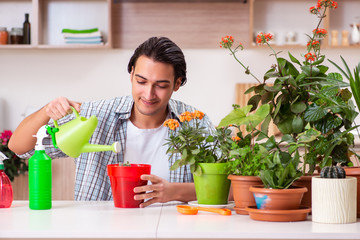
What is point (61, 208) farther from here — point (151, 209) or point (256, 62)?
point (256, 62)

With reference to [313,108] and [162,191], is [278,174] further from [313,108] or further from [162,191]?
[162,191]

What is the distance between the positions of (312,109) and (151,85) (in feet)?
2.44

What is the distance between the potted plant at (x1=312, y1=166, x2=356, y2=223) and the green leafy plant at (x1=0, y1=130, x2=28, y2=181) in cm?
279

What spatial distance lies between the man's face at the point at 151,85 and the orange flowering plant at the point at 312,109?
0.56m

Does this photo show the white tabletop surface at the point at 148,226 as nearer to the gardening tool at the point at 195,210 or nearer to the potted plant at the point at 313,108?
the gardening tool at the point at 195,210

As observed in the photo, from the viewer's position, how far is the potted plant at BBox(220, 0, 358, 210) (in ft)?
4.53

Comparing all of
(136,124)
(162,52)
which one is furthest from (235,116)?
(136,124)

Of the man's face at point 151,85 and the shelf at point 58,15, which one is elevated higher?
the shelf at point 58,15

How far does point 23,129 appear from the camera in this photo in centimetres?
189

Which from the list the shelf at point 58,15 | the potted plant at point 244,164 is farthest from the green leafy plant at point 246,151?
the shelf at point 58,15

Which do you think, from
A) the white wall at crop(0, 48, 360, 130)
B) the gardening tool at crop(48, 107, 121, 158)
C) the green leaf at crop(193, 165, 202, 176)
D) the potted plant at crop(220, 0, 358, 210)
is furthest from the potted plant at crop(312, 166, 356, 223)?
the white wall at crop(0, 48, 360, 130)

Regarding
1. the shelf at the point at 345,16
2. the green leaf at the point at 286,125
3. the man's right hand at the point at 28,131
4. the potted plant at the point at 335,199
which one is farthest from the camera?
the shelf at the point at 345,16

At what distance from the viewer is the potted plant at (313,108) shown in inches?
54.3

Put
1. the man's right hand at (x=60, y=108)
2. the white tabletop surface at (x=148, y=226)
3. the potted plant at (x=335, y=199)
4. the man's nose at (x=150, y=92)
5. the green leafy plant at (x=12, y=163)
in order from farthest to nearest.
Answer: the green leafy plant at (x=12, y=163)
the man's nose at (x=150, y=92)
the man's right hand at (x=60, y=108)
the potted plant at (x=335, y=199)
the white tabletop surface at (x=148, y=226)
